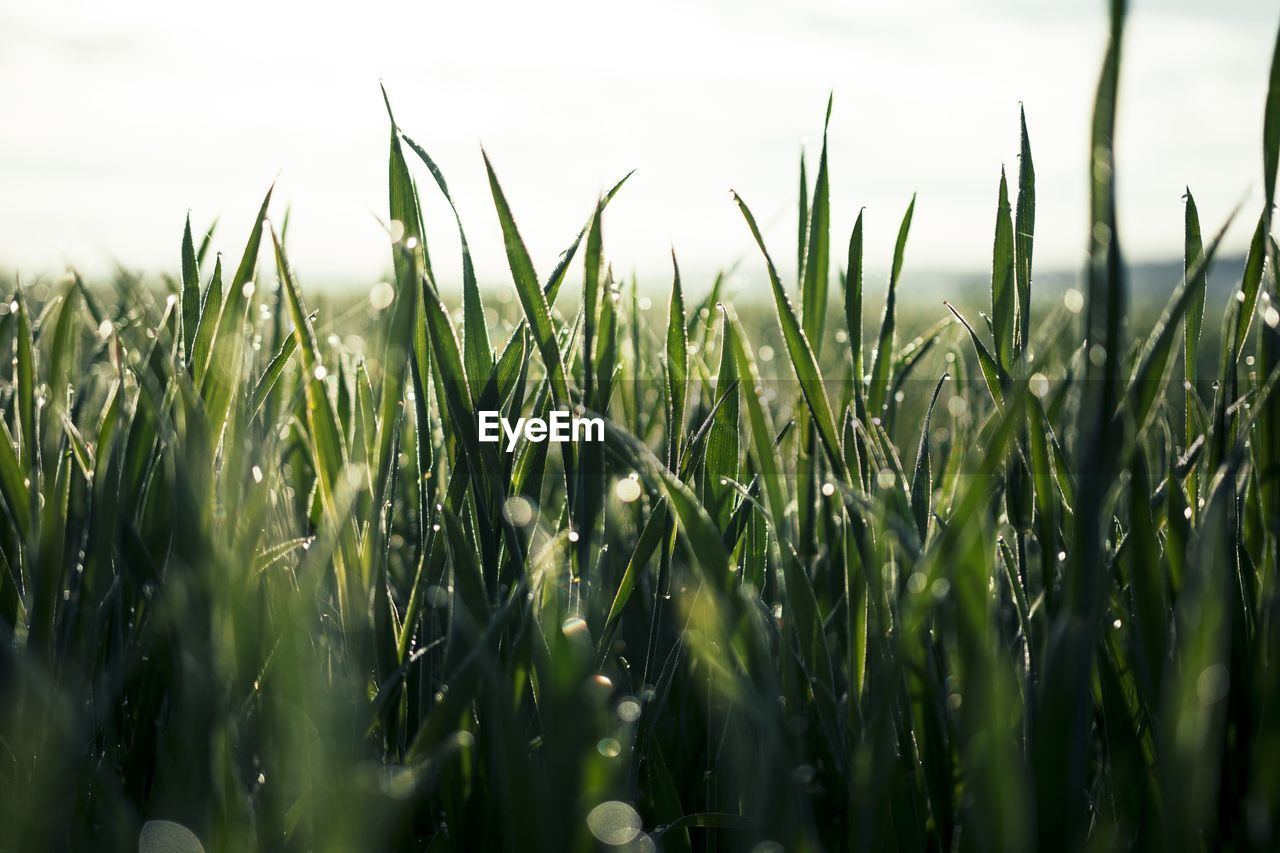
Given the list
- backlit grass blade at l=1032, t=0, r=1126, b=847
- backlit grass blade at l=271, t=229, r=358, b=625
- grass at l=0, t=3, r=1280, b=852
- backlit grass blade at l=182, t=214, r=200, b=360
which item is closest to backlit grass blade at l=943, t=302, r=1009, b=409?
grass at l=0, t=3, r=1280, b=852

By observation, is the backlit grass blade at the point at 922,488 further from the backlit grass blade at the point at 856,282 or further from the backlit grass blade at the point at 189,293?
the backlit grass blade at the point at 189,293

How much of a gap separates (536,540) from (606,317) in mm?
172

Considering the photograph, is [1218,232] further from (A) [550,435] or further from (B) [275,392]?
(B) [275,392]

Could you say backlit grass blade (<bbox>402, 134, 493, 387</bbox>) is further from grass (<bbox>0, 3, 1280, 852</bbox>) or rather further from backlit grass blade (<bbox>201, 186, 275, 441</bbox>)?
backlit grass blade (<bbox>201, 186, 275, 441</bbox>)

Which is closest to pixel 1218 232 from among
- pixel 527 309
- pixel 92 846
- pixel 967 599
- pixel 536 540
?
pixel 967 599

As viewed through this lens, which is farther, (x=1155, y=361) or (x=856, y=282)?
(x=856, y=282)

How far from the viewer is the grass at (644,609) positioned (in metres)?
0.35

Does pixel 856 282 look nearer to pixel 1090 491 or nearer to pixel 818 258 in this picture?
pixel 818 258

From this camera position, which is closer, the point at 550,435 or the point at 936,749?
the point at 936,749

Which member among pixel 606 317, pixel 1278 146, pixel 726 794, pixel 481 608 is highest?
pixel 1278 146

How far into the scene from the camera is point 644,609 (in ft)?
2.03

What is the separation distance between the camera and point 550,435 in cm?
57

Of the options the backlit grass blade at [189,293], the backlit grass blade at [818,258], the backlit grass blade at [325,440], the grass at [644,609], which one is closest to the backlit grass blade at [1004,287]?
the grass at [644,609]

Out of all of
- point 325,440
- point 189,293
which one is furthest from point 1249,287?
point 189,293
